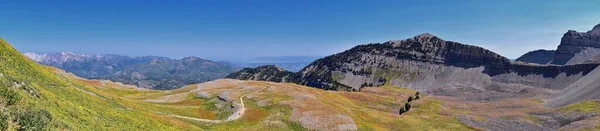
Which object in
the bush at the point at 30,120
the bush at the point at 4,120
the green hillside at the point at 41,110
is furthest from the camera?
the green hillside at the point at 41,110

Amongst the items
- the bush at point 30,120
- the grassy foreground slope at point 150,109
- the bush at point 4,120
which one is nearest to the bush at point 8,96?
the grassy foreground slope at point 150,109

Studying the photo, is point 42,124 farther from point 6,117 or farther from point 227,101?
point 227,101

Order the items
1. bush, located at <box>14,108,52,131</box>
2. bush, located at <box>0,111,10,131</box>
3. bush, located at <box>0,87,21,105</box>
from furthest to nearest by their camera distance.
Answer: bush, located at <box>0,87,21,105</box>, bush, located at <box>14,108,52,131</box>, bush, located at <box>0,111,10,131</box>

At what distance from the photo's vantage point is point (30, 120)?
24.3m

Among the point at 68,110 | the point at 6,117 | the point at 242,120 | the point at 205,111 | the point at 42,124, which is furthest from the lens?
the point at 205,111

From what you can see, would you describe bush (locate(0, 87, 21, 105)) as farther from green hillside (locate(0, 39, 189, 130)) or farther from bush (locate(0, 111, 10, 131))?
bush (locate(0, 111, 10, 131))

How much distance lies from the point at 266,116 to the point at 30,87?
47.7 m

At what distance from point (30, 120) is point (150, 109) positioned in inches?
1844

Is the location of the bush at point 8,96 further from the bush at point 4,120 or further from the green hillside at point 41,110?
the bush at point 4,120

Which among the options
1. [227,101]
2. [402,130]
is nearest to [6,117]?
[227,101]

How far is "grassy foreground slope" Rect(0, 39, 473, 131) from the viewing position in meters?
28.5

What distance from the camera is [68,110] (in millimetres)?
34844

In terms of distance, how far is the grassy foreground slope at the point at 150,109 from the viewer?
2853 centimetres

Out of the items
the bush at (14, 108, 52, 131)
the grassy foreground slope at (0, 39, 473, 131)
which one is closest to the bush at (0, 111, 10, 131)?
the grassy foreground slope at (0, 39, 473, 131)
